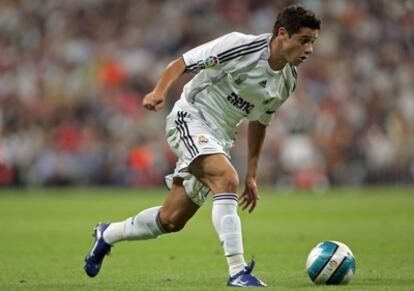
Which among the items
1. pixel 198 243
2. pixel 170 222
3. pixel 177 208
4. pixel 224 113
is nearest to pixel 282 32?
pixel 224 113

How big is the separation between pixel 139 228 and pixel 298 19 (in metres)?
2.26

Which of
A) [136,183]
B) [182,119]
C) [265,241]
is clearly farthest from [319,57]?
[182,119]

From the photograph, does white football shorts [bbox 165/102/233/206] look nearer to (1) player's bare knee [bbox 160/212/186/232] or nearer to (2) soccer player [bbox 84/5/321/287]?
(2) soccer player [bbox 84/5/321/287]

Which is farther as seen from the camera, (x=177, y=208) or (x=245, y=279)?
(x=177, y=208)

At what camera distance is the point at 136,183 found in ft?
91.8

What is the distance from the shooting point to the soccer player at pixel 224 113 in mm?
7820

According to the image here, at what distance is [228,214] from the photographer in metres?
7.80

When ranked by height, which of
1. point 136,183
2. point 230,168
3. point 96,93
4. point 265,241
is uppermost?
point 230,168

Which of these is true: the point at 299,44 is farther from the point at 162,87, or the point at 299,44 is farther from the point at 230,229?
the point at 230,229

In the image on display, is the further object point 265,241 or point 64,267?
point 265,241

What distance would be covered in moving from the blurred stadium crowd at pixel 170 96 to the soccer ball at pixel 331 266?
18.5 metres

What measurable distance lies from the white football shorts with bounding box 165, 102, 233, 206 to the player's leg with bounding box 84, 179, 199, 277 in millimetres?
94

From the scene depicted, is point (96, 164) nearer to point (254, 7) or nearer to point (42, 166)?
point (42, 166)

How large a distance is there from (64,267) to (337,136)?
17.6m
